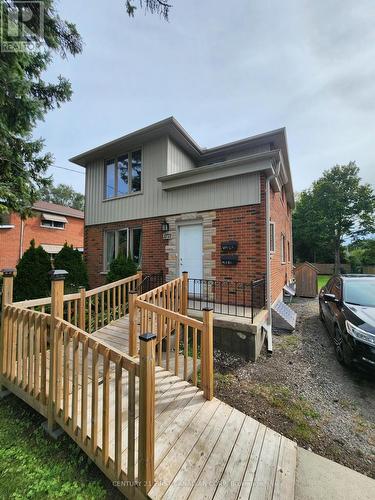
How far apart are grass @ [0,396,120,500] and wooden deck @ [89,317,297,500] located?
1.01 feet

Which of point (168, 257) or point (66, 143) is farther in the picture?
point (66, 143)

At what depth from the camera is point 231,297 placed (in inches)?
243

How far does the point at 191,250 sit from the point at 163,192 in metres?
2.29

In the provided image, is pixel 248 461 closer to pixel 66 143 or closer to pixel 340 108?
pixel 340 108

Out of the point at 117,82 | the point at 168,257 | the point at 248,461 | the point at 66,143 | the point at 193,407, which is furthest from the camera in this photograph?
the point at 66,143

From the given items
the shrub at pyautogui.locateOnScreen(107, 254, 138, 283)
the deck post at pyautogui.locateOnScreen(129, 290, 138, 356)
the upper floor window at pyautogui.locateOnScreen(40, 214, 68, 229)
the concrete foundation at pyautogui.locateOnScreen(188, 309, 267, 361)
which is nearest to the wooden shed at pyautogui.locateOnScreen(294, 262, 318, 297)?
the concrete foundation at pyautogui.locateOnScreen(188, 309, 267, 361)

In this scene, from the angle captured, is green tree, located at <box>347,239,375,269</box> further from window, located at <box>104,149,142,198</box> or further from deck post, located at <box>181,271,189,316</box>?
deck post, located at <box>181,271,189,316</box>

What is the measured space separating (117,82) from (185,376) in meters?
8.29

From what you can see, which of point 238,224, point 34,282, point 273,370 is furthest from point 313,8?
point 34,282

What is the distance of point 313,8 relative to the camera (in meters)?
4.77

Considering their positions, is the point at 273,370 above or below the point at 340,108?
below

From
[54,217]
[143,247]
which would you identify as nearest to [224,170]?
[143,247]

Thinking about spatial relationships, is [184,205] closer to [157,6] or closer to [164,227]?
[164,227]

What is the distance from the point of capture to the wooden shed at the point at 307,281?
10.8 meters
